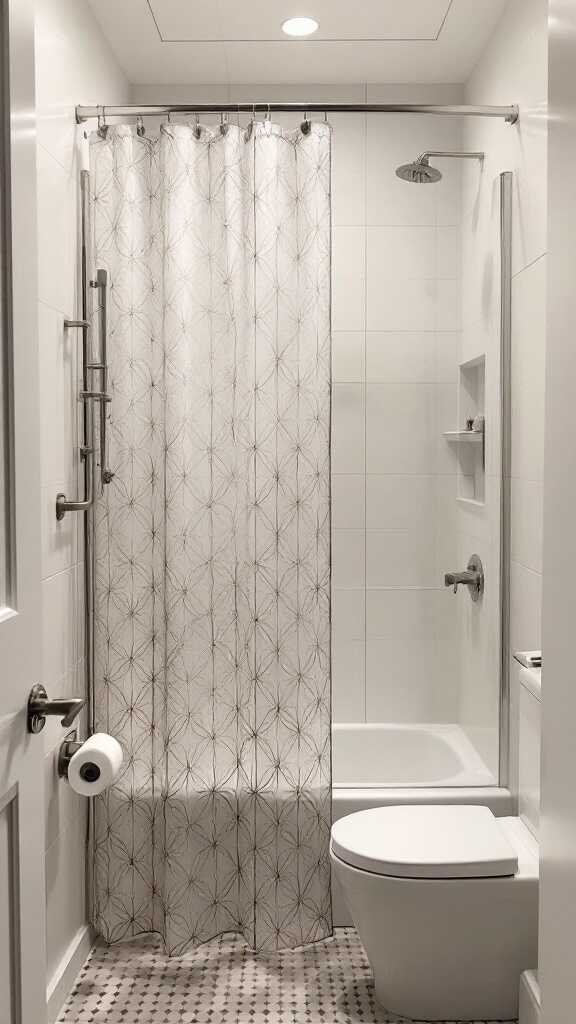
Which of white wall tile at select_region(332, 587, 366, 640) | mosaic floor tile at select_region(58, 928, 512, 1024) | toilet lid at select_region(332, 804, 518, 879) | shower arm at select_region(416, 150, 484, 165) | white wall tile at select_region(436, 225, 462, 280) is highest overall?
shower arm at select_region(416, 150, 484, 165)

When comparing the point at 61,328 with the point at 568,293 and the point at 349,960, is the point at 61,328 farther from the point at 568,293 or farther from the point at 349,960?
the point at 349,960

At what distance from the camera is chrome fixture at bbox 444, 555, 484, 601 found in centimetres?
294

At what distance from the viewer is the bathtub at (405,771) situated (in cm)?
261

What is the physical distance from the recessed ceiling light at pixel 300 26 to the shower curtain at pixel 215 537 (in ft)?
1.85

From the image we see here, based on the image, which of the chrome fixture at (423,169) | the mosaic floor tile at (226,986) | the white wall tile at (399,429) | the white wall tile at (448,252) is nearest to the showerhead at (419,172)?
the chrome fixture at (423,169)

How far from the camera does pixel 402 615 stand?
3275 millimetres

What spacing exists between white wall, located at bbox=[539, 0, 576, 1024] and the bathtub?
1350 millimetres

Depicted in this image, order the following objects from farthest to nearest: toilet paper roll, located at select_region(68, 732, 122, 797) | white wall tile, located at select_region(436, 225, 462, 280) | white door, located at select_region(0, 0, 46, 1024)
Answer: white wall tile, located at select_region(436, 225, 462, 280) → toilet paper roll, located at select_region(68, 732, 122, 797) → white door, located at select_region(0, 0, 46, 1024)

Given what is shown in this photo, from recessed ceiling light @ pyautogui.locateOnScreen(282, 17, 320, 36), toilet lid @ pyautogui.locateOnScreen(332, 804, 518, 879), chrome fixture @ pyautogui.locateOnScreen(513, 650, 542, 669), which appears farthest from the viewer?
recessed ceiling light @ pyautogui.locateOnScreen(282, 17, 320, 36)

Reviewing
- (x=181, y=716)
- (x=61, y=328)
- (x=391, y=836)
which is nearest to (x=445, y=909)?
(x=391, y=836)

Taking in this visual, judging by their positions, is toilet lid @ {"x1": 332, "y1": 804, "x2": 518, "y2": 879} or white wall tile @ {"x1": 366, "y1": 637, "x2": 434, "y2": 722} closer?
toilet lid @ {"x1": 332, "y1": 804, "x2": 518, "y2": 879}

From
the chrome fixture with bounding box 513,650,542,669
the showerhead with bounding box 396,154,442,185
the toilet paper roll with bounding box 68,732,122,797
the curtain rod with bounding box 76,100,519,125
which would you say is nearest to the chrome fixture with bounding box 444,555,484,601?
the chrome fixture with bounding box 513,650,542,669

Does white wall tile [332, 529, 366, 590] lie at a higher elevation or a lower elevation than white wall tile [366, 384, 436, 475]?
lower

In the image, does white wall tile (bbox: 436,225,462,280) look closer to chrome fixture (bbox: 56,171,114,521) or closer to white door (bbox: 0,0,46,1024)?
chrome fixture (bbox: 56,171,114,521)
